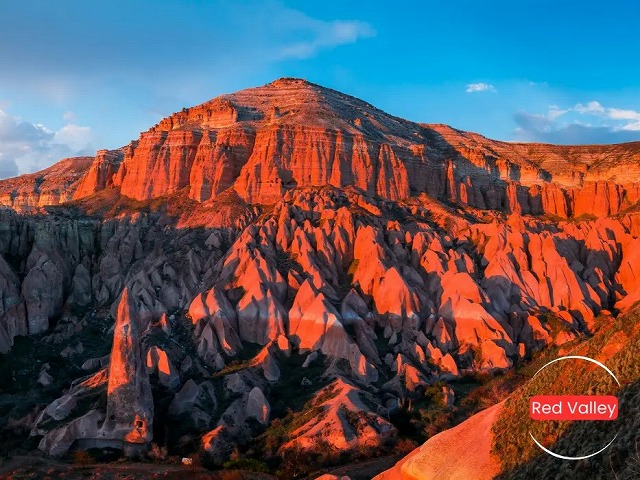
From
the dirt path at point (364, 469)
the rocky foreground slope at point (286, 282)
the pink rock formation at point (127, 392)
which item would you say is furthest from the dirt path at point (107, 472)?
the dirt path at point (364, 469)

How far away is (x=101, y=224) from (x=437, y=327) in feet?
120

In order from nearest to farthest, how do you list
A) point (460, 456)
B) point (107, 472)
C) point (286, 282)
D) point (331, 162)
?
1. point (460, 456)
2. point (107, 472)
3. point (286, 282)
4. point (331, 162)

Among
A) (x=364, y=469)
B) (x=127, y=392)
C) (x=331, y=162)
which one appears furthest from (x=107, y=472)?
(x=331, y=162)

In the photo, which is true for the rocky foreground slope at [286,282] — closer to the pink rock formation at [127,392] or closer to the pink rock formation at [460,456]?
the pink rock formation at [127,392]

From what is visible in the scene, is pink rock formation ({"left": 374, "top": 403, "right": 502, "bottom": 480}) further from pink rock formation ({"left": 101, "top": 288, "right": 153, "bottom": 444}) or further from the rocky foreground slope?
pink rock formation ({"left": 101, "top": 288, "right": 153, "bottom": 444})

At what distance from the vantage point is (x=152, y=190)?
6525 centimetres

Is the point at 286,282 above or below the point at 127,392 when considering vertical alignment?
above

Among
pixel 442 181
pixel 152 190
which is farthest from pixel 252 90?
pixel 442 181

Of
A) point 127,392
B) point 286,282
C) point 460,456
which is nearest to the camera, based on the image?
point 460,456

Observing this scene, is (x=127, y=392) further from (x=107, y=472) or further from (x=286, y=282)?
A: (x=286, y=282)

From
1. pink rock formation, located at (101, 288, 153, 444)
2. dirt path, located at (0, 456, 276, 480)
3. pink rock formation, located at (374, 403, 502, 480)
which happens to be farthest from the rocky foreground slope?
pink rock formation, located at (374, 403, 502, 480)

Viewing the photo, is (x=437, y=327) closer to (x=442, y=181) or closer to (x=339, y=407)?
(x=339, y=407)

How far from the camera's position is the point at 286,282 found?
45562mm

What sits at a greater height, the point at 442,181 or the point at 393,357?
the point at 442,181
